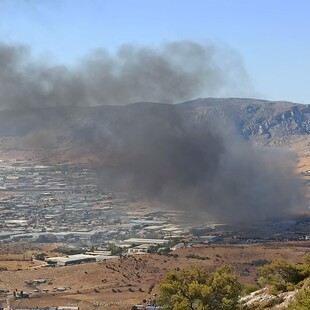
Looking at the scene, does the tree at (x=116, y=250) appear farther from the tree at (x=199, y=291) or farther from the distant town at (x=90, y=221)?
the tree at (x=199, y=291)

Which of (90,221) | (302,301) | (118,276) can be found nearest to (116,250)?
(118,276)

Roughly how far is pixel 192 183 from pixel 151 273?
3530 centimetres

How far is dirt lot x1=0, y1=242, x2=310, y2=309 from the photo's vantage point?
152 ft

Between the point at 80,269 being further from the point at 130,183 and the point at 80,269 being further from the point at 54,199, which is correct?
the point at 54,199

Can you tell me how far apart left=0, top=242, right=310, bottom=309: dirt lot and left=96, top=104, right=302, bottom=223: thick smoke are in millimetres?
23075

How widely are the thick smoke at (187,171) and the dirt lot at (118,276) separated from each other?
23075 millimetres

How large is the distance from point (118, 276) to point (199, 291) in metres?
31.0

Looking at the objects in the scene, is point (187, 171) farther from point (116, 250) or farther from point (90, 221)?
point (116, 250)

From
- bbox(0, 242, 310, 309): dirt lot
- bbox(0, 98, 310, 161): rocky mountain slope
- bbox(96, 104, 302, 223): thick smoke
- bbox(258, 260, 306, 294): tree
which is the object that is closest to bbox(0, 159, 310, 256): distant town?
bbox(96, 104, 302, 223): thick smoke

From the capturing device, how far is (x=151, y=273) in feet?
178

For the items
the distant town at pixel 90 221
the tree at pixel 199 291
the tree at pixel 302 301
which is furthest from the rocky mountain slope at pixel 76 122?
the tree at pixel 302 301

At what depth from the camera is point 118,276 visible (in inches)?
2095

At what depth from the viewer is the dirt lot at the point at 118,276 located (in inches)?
1822

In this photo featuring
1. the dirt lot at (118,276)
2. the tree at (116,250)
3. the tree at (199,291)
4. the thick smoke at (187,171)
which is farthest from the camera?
the thick smoke at (187,171)
